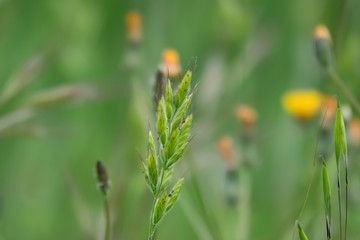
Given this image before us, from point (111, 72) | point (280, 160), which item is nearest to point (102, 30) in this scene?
→ point (111, 72)

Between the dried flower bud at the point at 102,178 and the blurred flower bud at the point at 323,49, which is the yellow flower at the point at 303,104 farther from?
the dried flower bud at the point at 102,178

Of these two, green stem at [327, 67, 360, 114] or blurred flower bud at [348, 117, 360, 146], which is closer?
Answer: green stem at [327, 67, 360, 114]

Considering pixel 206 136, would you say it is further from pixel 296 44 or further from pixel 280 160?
pixel 296 44

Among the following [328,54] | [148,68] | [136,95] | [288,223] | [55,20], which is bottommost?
[288,223]

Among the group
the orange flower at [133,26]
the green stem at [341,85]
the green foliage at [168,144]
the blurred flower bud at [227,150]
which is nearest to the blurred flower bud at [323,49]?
the green stem at [341,85]

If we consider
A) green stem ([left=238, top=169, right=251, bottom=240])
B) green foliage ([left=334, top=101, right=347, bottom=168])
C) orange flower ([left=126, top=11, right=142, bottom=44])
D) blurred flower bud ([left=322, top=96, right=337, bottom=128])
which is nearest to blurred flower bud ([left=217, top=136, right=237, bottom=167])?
green stem ([left=238, top=169, right=251, bottom=240])

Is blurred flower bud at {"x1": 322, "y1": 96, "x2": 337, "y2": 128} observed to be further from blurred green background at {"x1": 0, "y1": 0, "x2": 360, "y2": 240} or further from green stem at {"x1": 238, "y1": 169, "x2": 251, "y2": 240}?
green stem at {"x1": 238, "y1": 169, "x2": 251, "y2": 240}
